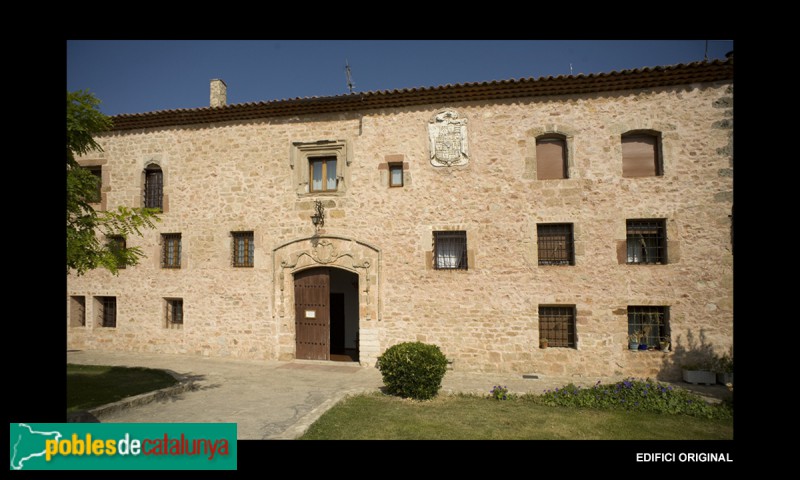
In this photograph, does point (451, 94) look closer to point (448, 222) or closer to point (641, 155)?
point (448, 222)

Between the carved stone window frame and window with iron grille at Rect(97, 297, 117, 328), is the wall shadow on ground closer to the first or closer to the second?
the carved stone window frame

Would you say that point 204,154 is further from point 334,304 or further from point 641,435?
point 641,435

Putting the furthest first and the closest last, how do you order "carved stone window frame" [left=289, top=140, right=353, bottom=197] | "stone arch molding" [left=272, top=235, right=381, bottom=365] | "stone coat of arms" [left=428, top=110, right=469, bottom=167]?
"carved stone window frame" [left=289, top=140, right=353, bottom=197] < "stone arch molding" [left=272, top=235, right=381, bottom=365] < "stone coat of arms" [left=428, top=110, right=469, bottom=167]

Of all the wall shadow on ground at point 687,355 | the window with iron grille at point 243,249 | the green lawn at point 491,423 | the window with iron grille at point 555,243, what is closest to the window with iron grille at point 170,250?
the window with iron grille at point 243,249

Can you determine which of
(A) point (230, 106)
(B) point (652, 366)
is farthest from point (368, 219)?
(B) point (652, 366)

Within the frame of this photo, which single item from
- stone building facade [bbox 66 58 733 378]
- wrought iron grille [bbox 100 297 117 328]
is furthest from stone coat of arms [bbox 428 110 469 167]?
wrought iron grille [bbox 100 297 117 328]

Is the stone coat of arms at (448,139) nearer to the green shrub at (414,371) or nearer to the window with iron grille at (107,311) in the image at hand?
the green shrub at (414,371)

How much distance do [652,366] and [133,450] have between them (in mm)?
10384

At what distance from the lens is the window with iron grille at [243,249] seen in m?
11.5

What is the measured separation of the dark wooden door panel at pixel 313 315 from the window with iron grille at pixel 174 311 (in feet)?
12.8

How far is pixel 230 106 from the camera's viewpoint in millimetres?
11219

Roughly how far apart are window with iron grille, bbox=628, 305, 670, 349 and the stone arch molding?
253 inches

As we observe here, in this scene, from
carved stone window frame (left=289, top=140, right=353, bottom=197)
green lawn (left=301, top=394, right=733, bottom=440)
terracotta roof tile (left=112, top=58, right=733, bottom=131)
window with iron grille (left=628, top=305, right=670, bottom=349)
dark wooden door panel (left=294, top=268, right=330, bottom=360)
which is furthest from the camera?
dark wooden door panel (left=294, top=268, right=330, bottom=360)

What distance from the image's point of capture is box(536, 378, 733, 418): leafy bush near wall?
6918 mm
